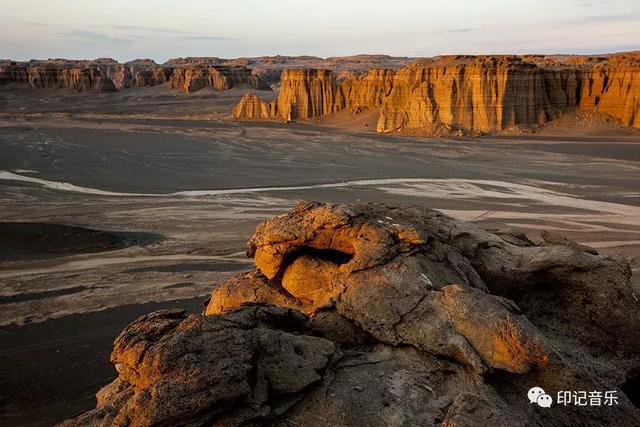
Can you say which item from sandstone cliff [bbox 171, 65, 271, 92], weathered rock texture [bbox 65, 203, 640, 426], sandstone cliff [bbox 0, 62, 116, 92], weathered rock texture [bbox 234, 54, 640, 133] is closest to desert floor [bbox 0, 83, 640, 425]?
weathered rock texture [bbox 234, 54, 640, 133]

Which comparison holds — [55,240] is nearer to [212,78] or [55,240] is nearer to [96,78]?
[212,78]

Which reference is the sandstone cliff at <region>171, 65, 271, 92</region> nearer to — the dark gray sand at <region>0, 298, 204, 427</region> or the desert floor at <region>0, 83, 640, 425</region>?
the desert floor at <region>0, 83, 640, 425</region>

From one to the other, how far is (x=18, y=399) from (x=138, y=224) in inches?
448

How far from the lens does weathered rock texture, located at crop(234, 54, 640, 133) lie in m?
48.6

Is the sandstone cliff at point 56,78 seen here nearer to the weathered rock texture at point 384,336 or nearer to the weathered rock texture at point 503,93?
the weathered rock texture at point 503,93

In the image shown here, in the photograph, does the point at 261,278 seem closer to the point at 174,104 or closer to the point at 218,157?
the point at 218,157

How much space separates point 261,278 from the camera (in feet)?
24.5

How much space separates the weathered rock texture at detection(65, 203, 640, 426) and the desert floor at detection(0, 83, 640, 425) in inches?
150

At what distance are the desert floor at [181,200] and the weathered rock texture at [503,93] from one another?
3.60m

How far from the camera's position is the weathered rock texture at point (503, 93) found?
159ft

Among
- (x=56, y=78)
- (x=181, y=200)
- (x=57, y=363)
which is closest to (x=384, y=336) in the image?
(x=57, y=363)

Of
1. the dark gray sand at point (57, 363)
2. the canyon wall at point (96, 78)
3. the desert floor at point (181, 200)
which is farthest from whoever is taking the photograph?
the canyon wall at point (96, 78)

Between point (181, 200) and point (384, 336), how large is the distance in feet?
62.8

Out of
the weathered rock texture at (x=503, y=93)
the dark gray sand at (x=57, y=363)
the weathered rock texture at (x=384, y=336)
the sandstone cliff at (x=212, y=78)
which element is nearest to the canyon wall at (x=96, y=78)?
the sandstone cliff at (x=212, y=78)
